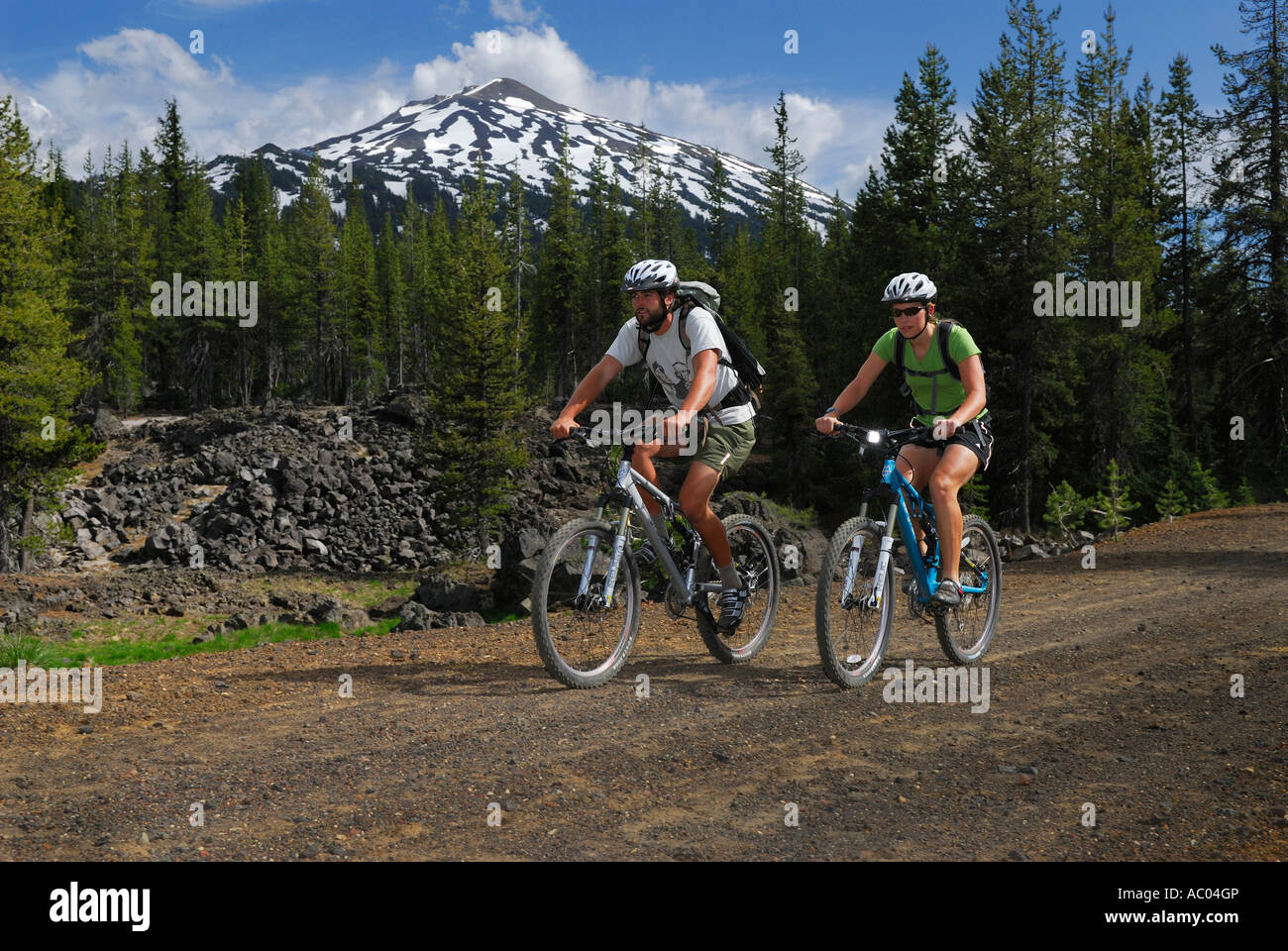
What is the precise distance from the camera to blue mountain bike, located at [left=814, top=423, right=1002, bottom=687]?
595 cm

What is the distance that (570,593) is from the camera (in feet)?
19.9

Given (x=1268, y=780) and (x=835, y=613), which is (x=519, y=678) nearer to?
(x=835, y=613)

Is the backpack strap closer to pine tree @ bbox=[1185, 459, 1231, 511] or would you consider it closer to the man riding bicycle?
the man riding bicycle

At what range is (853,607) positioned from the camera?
6.15m

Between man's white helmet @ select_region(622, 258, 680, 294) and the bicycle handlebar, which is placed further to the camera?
the bicycle handlebar

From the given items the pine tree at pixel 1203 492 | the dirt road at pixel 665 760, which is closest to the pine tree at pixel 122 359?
the pine tree at pixel 1203 492

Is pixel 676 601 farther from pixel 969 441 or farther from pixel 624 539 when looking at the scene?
pixel 969 441

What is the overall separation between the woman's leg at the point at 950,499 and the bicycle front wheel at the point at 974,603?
43 centimetres

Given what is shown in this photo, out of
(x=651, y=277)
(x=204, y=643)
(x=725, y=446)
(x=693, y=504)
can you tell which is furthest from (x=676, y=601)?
(x=204, y=643)

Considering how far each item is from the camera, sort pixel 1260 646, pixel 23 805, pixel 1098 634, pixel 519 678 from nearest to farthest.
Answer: pixel 23 805, pixel 519 678, pixel 1260 646, pixel 1098 634

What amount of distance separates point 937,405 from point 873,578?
1352mm

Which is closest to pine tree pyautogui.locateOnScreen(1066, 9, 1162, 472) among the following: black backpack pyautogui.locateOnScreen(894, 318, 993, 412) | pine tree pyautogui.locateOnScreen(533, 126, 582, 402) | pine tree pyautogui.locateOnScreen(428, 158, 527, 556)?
pine tree pyautogui.locateOnScreen(428, 158, 527, 556)
